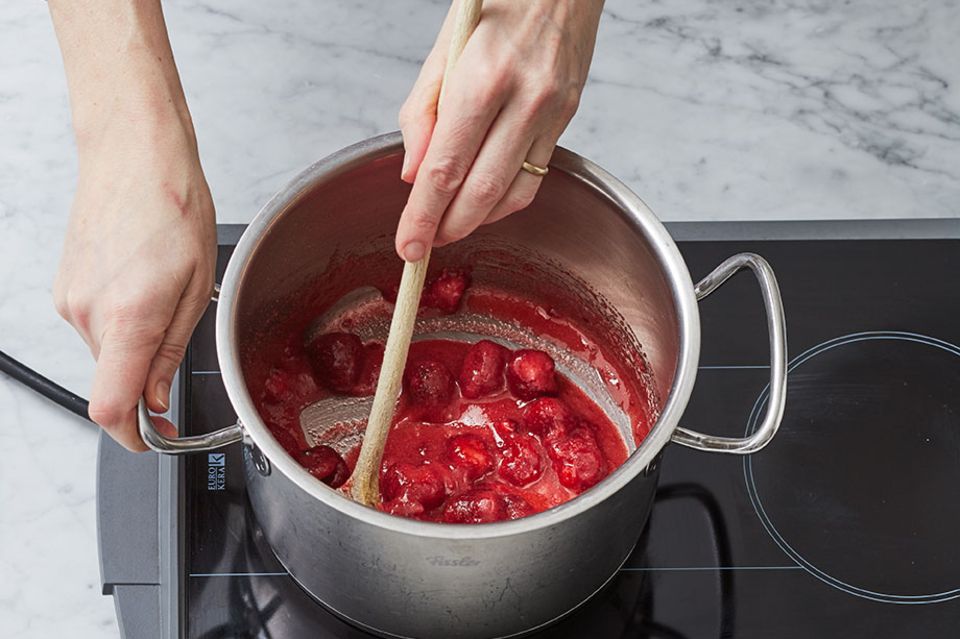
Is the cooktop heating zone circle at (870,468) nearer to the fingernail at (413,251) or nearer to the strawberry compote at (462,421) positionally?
the strawberry compote at (462,421)

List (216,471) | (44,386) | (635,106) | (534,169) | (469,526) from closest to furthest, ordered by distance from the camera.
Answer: (469,526), (534,169), (216,471), (44,386), (635,106)

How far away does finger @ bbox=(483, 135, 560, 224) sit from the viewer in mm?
777

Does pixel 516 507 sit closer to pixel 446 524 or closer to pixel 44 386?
pixel 446 524

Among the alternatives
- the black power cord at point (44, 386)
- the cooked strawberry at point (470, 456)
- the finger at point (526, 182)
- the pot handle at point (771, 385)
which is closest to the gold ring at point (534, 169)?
the finger at point (526, 182)

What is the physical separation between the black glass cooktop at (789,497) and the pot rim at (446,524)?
0.55 feet

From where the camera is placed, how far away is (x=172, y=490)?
860 millimetres

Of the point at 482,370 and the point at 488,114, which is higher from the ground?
the point at 488,114

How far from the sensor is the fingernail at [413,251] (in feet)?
2.48

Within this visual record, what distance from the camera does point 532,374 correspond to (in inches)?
37.0

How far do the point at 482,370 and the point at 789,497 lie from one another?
26 cm

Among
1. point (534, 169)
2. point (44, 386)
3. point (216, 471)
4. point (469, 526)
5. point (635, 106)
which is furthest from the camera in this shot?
point (635, 106)

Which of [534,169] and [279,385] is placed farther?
[279,385]

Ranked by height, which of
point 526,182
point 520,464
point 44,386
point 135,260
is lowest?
point 44,386

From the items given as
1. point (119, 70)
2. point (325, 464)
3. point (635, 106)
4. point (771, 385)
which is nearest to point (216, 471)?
point (325, 464)
